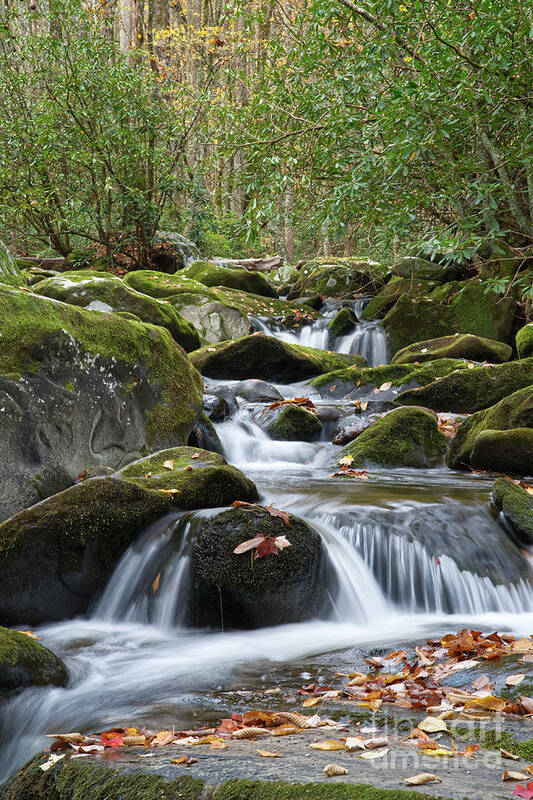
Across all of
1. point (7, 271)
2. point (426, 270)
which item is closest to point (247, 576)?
point (7, 271)

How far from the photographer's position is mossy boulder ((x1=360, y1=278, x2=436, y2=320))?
46.6ft

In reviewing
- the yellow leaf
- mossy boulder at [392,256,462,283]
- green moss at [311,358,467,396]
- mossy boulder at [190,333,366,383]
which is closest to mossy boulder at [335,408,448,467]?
green moss at [311,358,467,396]

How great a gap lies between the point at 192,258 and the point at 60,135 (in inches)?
220

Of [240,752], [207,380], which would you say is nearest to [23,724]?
[240,752]

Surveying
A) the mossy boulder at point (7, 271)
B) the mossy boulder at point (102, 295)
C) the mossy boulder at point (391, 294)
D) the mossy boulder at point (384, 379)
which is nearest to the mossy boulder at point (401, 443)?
the mossy boulder at point (384, 379)

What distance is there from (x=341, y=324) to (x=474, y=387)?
18.2 ft

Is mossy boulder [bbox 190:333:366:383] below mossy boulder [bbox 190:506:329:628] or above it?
above

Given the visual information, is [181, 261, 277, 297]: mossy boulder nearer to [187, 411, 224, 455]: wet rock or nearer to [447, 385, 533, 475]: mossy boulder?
[187, 411, 224, 455]: wet rock

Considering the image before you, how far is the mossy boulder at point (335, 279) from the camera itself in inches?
650

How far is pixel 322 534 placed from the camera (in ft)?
15.5

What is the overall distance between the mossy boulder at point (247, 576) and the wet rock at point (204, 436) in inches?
131

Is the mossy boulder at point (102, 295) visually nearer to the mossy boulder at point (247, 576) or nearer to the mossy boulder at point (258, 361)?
the mossy boulder at point (258, 361)

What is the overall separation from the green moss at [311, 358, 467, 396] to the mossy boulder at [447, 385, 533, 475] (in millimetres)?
2704

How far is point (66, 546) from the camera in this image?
13.6ft
